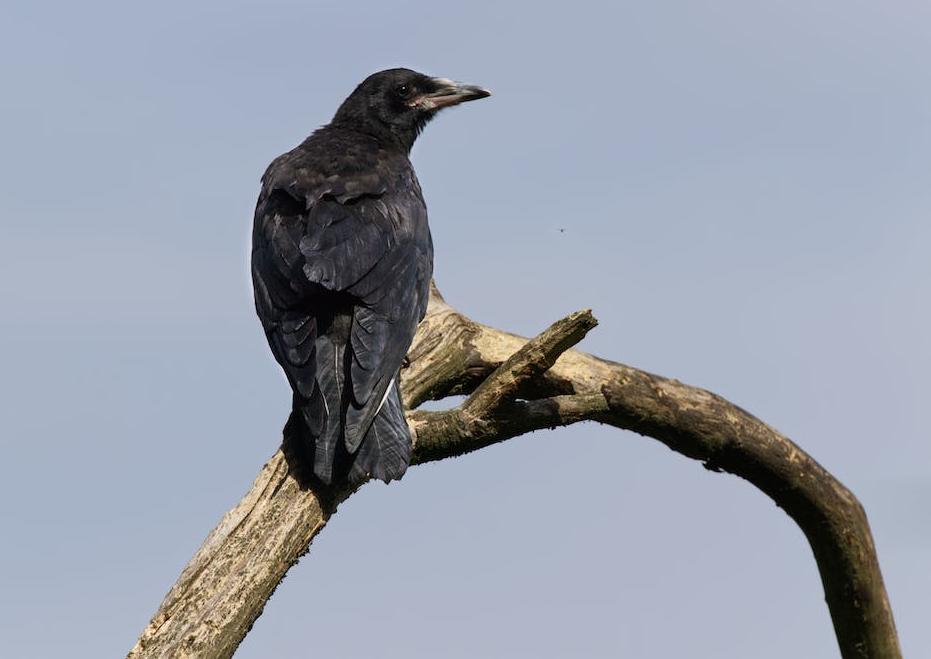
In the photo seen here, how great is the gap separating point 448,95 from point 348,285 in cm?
284

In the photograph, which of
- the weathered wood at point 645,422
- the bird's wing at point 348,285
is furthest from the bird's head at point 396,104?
the bird's wing at point 348,285

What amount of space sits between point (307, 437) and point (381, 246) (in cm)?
111

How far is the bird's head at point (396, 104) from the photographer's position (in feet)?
27.2

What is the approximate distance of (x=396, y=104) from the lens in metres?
8.41

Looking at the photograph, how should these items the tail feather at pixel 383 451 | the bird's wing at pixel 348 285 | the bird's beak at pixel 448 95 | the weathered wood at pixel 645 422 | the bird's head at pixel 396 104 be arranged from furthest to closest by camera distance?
the bird's beak at pixel 448 95
the bird's head at pixel 396 104
the weathered wood at pixel 645 422
the bird's wing at pixel 348 285
the tail feather at pixel 383 451

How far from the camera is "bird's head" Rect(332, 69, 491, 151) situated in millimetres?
8305

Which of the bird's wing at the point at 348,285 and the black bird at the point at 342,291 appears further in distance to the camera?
the bird's wing at the point at 348,285

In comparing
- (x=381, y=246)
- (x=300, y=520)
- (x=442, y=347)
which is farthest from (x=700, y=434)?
(x=300, y=520)

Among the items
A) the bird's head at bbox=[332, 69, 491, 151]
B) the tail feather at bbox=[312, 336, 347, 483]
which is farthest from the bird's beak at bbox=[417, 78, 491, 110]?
the tail feather at bbox=[312, 336, 347, 483]

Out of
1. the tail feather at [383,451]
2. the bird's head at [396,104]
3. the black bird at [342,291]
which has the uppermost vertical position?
the bird's head at [396,104]

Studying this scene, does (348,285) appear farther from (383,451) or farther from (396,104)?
(396,104)

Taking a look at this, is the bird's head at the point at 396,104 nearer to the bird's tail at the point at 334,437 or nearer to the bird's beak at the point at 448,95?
the bird's beak at the point at 448,95

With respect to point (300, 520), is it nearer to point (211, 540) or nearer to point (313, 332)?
point (211, 540)

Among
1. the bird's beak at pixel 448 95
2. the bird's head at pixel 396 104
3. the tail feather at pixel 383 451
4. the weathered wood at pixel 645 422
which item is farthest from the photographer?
the bird's beak at pixel 448 95
